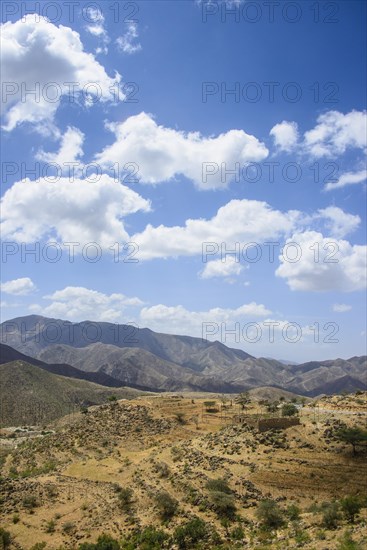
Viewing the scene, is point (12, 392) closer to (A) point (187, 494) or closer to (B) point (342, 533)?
(A) point (187, 494)

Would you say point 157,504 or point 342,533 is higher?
point 342,533

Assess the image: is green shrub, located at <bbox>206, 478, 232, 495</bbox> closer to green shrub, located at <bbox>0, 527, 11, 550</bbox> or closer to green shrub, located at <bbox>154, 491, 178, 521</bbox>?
green shrub, located at <bbox>154, 491, 178, 521</bbox>

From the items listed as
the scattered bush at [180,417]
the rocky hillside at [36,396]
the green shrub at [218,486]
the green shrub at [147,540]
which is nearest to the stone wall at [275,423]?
the green shrub at [218,486]

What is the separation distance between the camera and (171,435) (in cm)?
5119

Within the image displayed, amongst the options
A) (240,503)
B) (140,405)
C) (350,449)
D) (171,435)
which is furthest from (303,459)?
(140,405)

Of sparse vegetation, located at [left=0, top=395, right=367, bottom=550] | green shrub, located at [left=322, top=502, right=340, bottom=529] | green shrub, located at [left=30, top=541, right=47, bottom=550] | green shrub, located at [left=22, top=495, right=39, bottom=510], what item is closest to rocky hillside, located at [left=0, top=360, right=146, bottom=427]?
sparse vegetation, located at [left=0, top=395, right=367, bottom=550]

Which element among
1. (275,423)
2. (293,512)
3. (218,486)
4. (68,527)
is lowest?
(68,527)

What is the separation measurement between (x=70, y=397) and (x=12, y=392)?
15447mm

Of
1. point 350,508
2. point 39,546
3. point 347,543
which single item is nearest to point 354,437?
point 350,508

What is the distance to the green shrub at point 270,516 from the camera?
26.1 metres

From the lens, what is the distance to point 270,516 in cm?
2645

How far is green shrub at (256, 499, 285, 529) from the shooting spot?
85.6 feet

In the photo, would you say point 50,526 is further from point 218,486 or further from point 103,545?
point 218,486

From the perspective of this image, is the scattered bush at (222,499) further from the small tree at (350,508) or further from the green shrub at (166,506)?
the small tree at (350,508)
